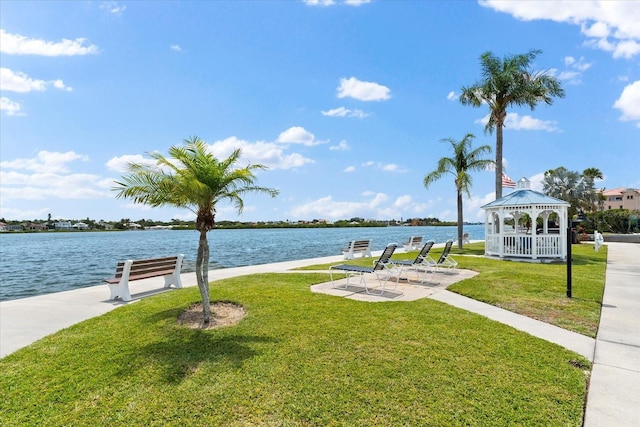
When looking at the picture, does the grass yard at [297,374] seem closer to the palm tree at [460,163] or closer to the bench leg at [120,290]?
the bench leg at [120,290]

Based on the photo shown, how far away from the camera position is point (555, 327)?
20.6ft

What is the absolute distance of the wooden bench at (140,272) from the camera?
9.02 m

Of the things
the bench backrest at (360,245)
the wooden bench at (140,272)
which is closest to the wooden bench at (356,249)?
the bench backrest at (360,245)

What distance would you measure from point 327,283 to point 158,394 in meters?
6.76

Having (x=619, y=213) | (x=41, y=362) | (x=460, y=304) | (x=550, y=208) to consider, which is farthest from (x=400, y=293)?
(x=619, y=213)

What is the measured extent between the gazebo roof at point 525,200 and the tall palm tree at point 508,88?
11.9 feet

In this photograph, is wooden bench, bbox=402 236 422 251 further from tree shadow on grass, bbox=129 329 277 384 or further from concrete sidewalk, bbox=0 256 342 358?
tree shadow on grass, bbox=129 329 277 384

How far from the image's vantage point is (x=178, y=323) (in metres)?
6.45

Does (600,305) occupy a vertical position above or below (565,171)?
below

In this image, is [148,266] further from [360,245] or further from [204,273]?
[360,245]

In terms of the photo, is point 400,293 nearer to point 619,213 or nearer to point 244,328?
point 244,328

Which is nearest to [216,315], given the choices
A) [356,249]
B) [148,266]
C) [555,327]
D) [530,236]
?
[148,266]

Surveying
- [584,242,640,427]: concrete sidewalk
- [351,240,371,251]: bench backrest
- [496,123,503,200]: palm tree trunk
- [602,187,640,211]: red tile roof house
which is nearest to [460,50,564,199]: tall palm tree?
[496,123,503,200]: palm tree trunk

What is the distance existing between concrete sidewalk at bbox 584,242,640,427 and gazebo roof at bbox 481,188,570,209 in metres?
8.80
